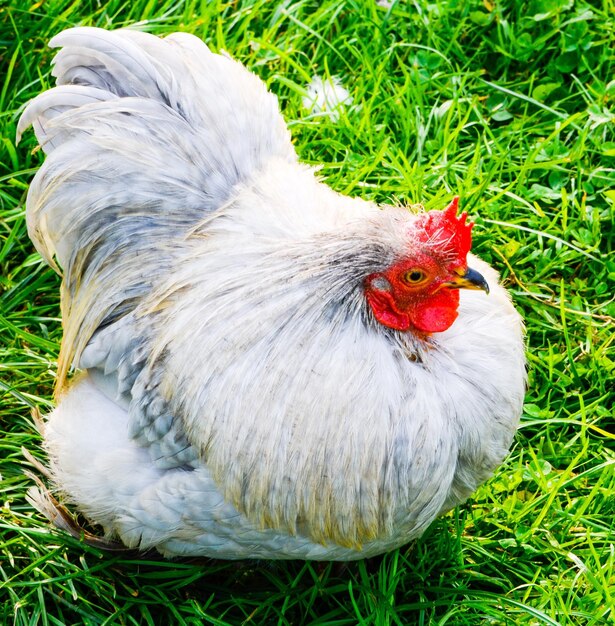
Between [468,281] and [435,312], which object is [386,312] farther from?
[468,281]

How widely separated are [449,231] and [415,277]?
0.61ft

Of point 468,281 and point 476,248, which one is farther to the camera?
point 476,248

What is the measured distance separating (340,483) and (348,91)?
2.70 m

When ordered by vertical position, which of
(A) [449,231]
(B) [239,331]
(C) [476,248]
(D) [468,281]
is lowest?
(C) [476,248]

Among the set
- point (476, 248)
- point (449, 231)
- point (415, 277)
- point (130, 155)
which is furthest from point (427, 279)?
point (476, 248)

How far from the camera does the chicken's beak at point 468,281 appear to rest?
9.81 feet

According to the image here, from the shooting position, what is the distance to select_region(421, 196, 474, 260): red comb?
9.77ft

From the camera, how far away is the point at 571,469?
3.93 metres

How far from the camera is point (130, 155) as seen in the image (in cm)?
344

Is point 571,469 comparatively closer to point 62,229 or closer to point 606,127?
point 606,127

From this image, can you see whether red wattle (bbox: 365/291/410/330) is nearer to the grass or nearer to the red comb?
the red comb

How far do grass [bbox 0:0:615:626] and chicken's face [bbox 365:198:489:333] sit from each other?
1.20 meters

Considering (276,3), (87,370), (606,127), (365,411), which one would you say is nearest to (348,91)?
(276,3)

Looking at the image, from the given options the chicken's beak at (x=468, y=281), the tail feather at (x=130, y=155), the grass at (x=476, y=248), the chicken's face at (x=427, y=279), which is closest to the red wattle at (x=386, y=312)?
the chicken's face at (x=427, y=279)
